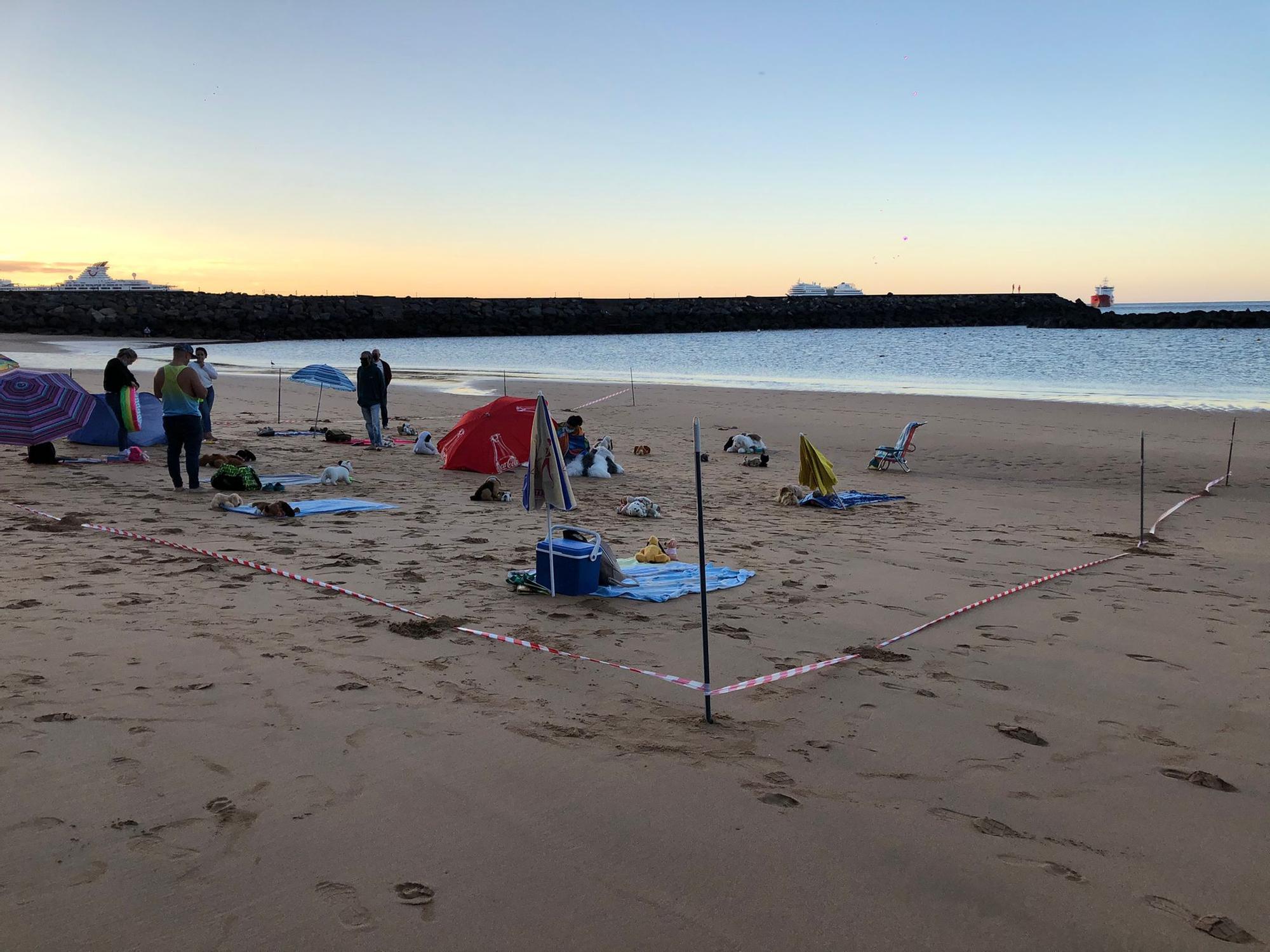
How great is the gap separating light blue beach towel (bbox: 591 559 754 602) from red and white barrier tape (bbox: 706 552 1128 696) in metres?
1.29

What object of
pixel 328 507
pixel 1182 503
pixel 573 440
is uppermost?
pixel 573 440

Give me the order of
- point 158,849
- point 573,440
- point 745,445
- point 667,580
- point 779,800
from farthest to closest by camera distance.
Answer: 1. point 745,445
2. point 573,440
3. point 667,580
4. point 779,800
5. point 158,849

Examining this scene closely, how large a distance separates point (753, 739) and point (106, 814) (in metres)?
2.45

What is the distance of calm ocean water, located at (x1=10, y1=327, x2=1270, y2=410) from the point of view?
1090 inches

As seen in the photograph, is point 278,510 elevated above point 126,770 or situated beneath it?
elevated above

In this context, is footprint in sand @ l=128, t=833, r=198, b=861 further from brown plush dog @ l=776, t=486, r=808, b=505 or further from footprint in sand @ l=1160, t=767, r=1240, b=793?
brown plush dog @ l=776, t=486, r=808, b=505

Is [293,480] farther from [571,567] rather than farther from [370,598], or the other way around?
[571,567]

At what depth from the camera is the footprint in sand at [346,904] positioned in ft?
8.63

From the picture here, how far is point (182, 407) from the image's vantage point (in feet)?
31.0

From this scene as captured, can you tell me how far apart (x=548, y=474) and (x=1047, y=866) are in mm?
3758

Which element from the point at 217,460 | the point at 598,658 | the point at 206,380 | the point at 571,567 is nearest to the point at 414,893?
the point at 598,658

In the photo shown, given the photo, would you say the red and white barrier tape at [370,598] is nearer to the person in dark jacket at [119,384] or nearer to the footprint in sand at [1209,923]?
the footprint in sand at [1209,923]

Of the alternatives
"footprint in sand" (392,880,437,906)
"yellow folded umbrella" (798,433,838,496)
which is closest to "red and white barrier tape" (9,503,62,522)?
"footprint in sand" (392,880,437,906)

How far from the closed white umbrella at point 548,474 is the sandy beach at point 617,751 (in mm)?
612
